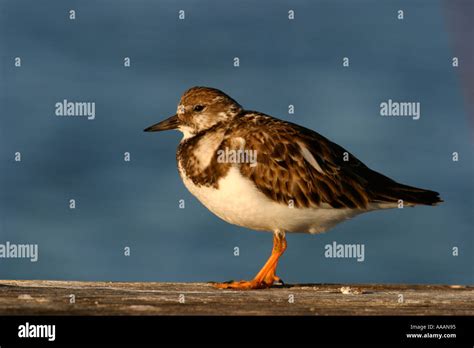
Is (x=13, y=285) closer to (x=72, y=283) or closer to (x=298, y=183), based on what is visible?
(x=72, y=283)

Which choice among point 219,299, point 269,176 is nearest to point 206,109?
point 269,176

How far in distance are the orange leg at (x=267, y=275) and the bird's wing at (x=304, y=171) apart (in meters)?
0.65

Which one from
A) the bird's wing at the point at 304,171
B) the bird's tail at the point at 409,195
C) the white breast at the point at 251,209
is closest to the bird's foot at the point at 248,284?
the white breast at the point at 251,209

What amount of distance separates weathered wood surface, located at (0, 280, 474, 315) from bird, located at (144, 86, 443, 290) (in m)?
1.04

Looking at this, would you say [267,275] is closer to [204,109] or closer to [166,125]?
[204,109]

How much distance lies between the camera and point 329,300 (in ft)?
32.3

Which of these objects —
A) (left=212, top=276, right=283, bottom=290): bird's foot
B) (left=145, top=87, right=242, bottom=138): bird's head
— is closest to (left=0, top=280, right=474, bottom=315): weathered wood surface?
(left=212, top=276, right=283, bottom=290): bird's foot

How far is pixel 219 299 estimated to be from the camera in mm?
9766

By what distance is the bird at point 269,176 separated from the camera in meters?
12.1

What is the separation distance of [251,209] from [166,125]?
247 centimetres

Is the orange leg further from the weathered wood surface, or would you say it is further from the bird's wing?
the bird's wing
